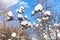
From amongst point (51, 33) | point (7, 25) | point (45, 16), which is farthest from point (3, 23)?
point (45, 16)

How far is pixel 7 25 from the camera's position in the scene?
8.23 metres

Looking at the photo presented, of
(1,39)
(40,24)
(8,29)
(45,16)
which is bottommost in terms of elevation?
(45,16)

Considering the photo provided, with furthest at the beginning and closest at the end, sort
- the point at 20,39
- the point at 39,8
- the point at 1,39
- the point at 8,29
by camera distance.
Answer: the point at 8,29 → the point at 1,39 → the point at 20,39 → the point at 39,8

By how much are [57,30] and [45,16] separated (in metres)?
0.84

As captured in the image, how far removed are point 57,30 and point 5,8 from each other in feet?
10.8

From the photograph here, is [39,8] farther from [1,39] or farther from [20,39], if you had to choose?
[1,39]

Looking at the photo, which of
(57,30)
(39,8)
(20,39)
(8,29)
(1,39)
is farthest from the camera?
(8,29)

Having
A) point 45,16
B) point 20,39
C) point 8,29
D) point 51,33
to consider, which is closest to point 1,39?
point 8,29

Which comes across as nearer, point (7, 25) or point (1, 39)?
point (1, 39)

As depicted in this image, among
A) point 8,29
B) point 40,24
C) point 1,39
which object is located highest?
point 8,29

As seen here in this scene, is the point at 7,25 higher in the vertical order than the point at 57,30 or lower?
higher

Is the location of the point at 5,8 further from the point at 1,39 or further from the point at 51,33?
the point at 51,33

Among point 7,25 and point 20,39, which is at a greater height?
point 7,25

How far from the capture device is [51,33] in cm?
484
